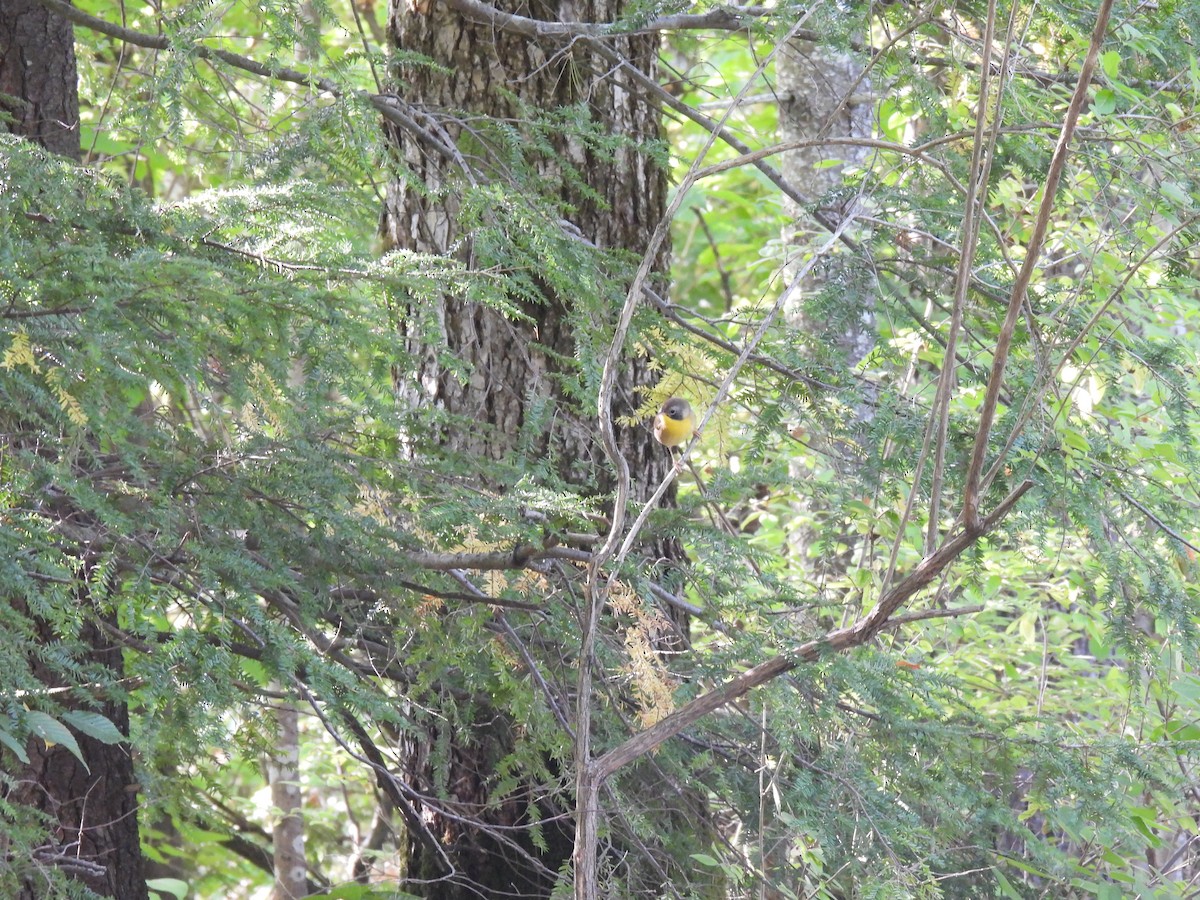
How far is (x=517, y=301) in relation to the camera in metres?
3.61

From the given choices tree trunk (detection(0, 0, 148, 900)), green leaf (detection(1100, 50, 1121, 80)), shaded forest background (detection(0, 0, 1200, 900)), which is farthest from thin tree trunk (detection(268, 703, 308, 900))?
green leaf (detection(1100, 50, 1121, 80))

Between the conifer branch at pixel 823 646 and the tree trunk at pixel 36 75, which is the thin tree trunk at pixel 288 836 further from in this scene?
the conifer branch at pixel 823 646

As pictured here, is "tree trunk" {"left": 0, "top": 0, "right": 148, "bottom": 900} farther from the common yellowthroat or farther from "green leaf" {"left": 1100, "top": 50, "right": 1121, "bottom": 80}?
"green leaf" {"left": 1100, "top": 50, "right": 1121, "bottom": 80}

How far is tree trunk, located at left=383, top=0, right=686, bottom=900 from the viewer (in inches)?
141

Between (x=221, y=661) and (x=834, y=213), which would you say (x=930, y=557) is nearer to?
(x=221, y=661)

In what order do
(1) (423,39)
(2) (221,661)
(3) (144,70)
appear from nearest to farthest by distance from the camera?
(2) (221,661)
(3) (144,70)
(1) (423,39)

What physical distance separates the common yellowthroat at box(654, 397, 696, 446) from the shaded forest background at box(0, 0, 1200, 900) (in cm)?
9

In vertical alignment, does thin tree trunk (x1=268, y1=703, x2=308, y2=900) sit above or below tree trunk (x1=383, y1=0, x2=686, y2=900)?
below

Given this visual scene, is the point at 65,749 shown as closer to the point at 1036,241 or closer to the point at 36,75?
the point at 36,75

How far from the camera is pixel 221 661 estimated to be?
6.45 feet

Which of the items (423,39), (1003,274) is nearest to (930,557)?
(1003,274)

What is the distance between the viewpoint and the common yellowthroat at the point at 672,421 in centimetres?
290

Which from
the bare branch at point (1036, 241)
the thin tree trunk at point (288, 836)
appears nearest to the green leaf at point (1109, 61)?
the bare branch at point (1036, 241)

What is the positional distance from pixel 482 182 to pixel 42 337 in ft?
5.46
